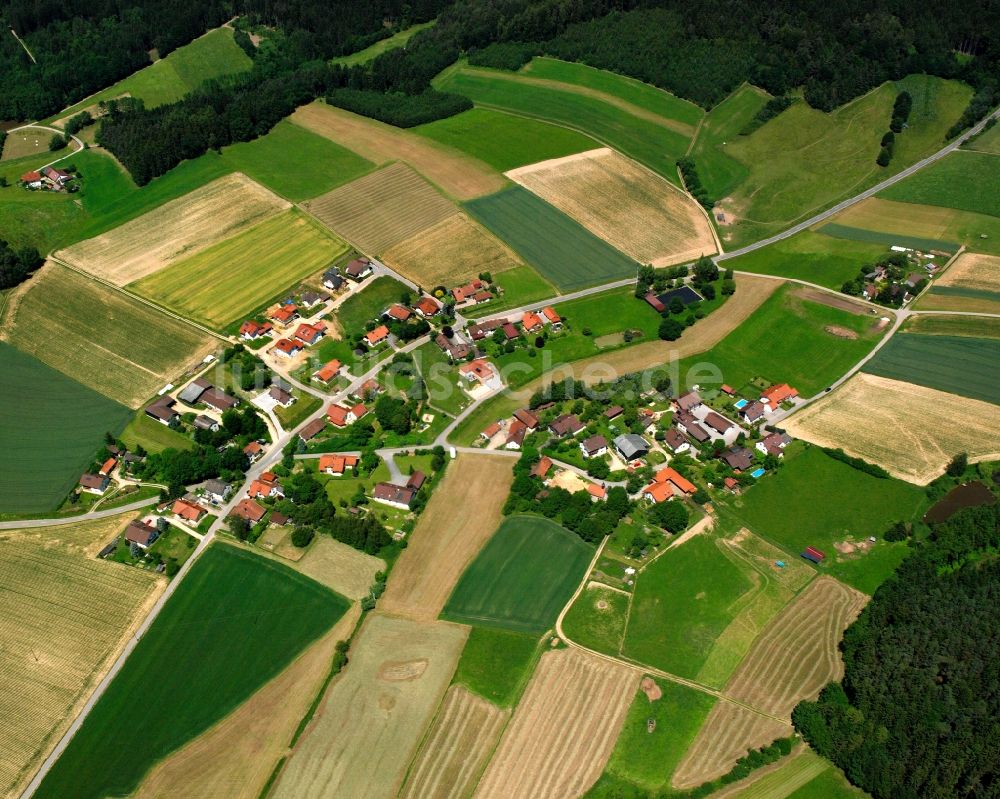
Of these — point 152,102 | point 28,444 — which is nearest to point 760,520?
point 28,444

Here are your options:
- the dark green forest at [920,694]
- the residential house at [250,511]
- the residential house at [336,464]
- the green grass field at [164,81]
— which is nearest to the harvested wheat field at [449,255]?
the residential house at [336,464]

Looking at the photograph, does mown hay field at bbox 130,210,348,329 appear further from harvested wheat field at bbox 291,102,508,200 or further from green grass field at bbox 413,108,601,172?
green grass field at bbox 413,108,601,172

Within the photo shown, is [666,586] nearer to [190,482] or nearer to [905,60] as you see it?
[190,482]

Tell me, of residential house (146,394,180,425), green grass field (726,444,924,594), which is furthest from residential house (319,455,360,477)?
green grass field (726,444,924,594)

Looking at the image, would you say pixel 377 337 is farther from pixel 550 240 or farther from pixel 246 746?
pixel 246 746

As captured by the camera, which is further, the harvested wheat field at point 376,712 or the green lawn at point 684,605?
the green lawn at point 684,605

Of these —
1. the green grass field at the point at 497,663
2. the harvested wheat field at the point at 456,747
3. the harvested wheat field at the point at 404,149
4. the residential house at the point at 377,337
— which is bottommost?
the harvested wheat field at the point at 456,747

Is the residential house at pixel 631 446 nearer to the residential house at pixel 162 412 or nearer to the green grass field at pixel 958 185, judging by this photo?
the residential house at pixel 162 412
